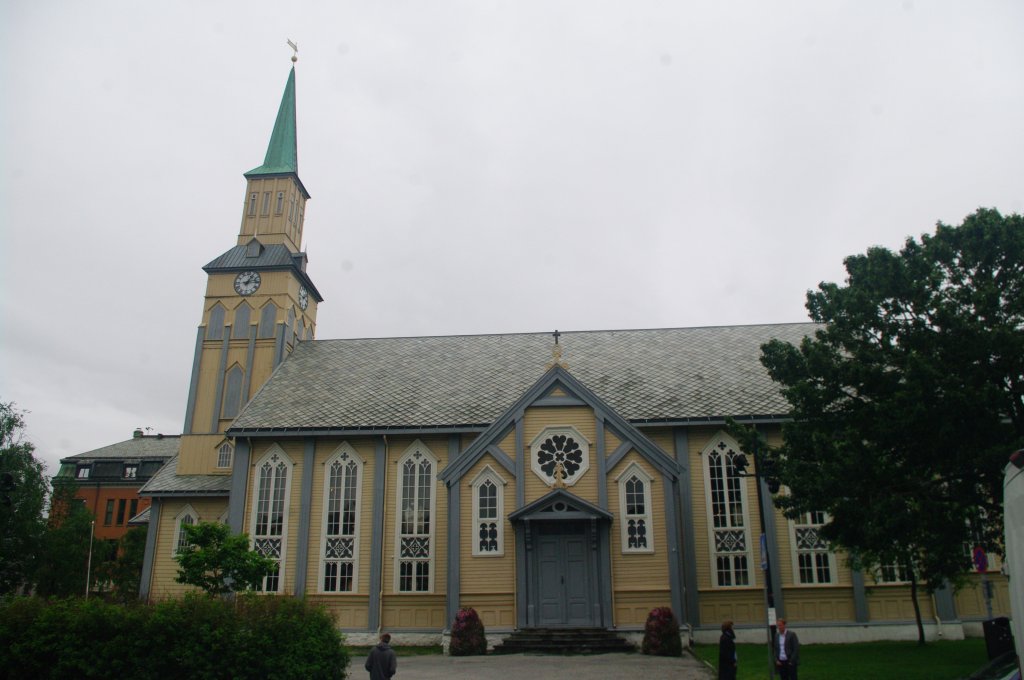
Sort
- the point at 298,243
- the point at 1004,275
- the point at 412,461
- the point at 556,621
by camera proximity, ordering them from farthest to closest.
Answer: the point at 298,243
the point at 412,461
the point at 556,621
the point at 1004,275

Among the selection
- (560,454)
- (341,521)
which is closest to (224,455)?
(341,521)

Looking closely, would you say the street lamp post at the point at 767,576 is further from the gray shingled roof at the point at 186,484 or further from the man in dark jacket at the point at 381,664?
the gray shingled roof at the point at 186,484

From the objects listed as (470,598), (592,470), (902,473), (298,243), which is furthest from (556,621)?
(298,243)

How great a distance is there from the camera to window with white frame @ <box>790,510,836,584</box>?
24266mm

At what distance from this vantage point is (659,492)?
22703 millimetres

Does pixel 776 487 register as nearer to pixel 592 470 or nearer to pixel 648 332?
pixel 592 470

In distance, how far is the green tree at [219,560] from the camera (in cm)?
2041

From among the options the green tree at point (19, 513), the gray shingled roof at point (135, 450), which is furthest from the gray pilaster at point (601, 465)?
the gray shingled roof at point (135, 450)

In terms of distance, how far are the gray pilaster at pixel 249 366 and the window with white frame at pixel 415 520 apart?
9062mm

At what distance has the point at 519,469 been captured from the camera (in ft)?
76.3

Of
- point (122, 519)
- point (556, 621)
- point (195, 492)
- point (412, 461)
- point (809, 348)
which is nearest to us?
point (809, 348)

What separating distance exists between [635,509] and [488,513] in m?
4.53

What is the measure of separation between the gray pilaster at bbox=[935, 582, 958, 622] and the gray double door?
11.3 m

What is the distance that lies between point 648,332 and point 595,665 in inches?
674
